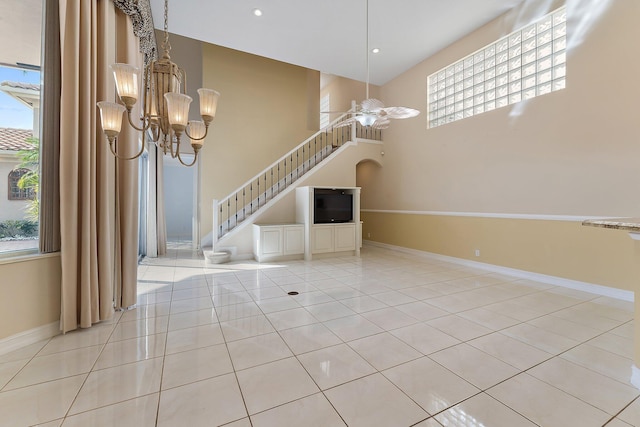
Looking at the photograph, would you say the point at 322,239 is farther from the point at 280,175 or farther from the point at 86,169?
the point at 86,169

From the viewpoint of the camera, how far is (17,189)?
7.92 feet

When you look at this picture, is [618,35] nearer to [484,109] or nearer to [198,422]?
[484,109]

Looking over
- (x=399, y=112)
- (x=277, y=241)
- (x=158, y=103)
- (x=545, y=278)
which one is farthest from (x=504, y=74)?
(x=158, y=103)

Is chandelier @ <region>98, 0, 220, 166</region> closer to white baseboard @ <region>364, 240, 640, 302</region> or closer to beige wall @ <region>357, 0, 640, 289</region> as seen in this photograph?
beige wall @ <region>357, 0, 640, 289</region>

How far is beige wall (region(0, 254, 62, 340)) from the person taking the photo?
2273 millimetres

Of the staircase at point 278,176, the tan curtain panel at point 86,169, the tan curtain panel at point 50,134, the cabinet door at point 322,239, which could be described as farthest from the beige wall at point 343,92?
the tan curtain panel at point 50,134

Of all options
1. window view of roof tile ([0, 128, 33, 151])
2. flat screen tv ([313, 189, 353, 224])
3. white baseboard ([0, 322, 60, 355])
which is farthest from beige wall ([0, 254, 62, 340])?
flat screen tv ([313, 189, 353, 224])

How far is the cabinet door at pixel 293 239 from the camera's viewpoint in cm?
599

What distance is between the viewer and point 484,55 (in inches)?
212

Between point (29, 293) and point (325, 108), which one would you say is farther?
point (325, 108)

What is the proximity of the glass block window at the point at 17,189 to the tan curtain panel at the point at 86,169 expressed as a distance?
0.32m

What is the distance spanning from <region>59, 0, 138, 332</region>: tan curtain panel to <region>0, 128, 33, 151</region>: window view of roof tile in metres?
Answer: 0.34

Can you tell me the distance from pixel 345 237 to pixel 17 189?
5.39 metres

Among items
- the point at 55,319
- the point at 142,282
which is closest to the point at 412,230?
the point at 142,282
